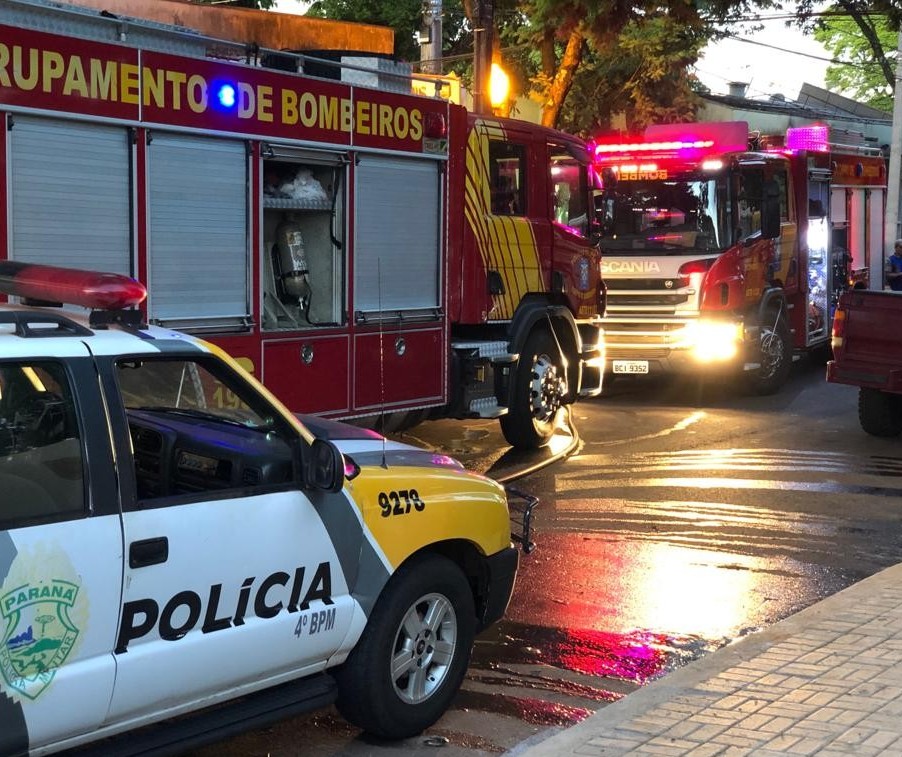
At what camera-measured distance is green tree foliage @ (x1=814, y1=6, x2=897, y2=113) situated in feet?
171

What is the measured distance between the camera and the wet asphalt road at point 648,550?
5.29 m

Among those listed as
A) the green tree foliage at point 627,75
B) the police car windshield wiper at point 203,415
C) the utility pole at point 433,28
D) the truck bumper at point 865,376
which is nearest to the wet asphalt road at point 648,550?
the truck bumper at point 865,376

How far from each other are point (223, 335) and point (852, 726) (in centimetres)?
480

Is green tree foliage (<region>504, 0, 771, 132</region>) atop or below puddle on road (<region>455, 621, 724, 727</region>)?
atop

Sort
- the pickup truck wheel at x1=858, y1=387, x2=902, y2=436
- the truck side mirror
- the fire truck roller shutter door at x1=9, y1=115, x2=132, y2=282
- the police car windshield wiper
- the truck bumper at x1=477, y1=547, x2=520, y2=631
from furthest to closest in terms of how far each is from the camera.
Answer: the truck side mirror, the pickup truck wheel at x1=858, y1=387, x2=902, y2=436, the fire truck roller shutter door at x1=9, y1=115, x2=132, y2=282, the truck bumper at x1=477, y1=547, x2=520, y2=631, the police car windshield wiper

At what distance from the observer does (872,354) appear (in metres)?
12.0

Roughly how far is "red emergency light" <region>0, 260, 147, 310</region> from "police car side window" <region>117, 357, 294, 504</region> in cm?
24

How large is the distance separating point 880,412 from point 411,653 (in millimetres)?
8685

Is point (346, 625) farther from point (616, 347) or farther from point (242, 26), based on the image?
point (242, 26)

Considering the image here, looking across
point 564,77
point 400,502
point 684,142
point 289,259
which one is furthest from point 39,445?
point 564,77

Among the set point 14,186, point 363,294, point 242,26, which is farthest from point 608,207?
point 14,186

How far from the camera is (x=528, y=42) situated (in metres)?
22.7

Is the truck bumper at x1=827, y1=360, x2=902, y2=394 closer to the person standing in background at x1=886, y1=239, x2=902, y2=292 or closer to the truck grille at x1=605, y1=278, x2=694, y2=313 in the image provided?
the truck grille at x1=605, y1=278, x2=694, y2=313

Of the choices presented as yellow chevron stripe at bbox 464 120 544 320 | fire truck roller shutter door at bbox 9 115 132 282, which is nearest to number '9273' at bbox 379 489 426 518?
fire truck roller shutter door at bbox 9 115 132 282
